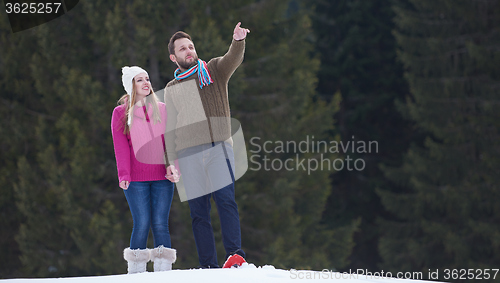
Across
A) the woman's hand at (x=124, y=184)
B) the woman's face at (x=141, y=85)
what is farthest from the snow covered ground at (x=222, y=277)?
the woman's face at (x=141, y=85)

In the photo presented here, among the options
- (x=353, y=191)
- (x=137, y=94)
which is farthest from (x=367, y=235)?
(x=137, y=94)

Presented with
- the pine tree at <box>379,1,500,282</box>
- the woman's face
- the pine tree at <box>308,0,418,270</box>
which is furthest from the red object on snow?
the pine tree at <box>308,0,418,270</box>

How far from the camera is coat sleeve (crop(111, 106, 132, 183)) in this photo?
384 centimetres

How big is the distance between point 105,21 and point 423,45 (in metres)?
8.65

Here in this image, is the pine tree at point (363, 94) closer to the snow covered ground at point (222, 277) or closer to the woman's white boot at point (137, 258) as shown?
the woman's white boot at point (137, 258)

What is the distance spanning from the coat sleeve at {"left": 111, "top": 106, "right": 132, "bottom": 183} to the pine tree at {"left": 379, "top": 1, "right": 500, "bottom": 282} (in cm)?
1216

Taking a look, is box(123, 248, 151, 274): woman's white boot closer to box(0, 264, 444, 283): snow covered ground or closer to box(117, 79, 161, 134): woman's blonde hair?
box(0, 264, 444, 283): snow covered ground

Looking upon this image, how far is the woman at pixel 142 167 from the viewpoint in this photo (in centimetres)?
389

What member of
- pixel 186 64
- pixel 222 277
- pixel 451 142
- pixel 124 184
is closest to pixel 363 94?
pixel 451 142

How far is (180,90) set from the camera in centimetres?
391

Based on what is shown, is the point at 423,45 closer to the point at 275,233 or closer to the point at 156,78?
the point at 275,233

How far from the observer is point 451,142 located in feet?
50.5

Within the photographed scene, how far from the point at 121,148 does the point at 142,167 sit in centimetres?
19

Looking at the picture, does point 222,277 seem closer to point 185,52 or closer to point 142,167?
point 142,167
